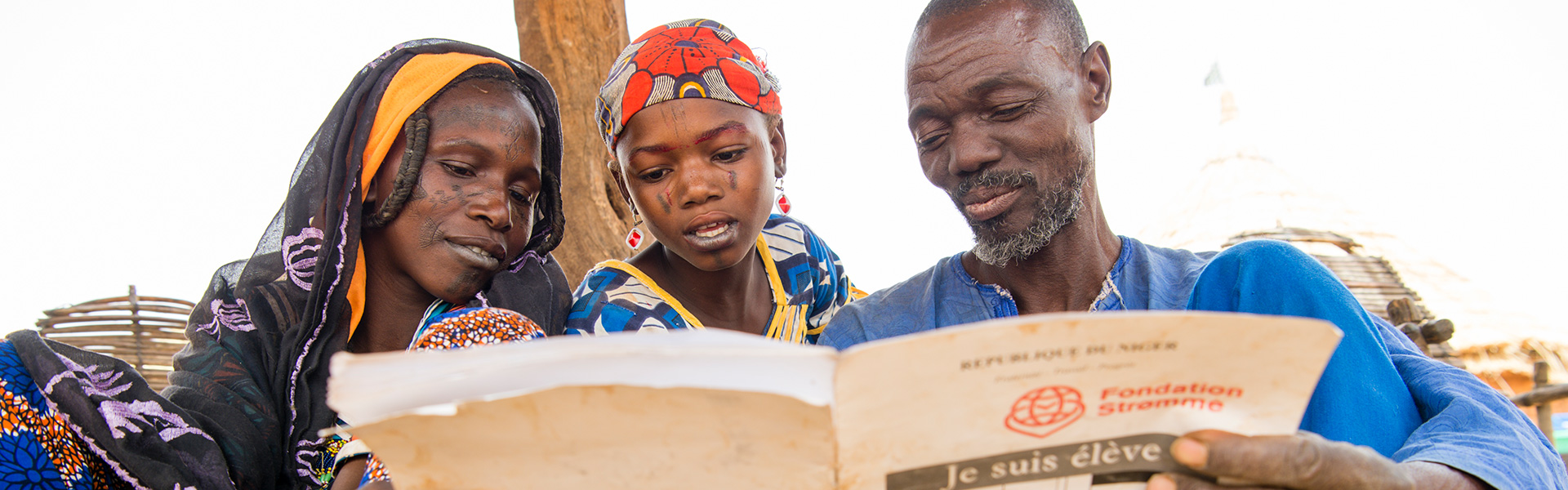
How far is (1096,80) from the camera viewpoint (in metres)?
2.23

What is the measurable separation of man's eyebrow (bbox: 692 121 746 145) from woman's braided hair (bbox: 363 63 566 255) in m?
0.49

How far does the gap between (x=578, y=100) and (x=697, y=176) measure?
1.94 metres

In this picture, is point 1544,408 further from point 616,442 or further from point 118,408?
point 118,408

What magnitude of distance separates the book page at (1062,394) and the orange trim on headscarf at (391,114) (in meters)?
1.63

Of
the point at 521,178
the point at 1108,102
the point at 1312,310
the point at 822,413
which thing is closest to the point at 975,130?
the point at 1108,102

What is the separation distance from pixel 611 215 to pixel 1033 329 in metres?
3.32

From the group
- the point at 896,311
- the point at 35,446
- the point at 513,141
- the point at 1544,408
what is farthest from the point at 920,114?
the point at 1544,408

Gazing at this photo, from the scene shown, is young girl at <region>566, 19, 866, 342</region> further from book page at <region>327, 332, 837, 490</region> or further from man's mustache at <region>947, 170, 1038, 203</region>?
book page at <region>327, 332, 837, 490</region>

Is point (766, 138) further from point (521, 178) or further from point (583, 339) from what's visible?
point (583, 339)

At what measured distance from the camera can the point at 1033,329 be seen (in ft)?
2.76

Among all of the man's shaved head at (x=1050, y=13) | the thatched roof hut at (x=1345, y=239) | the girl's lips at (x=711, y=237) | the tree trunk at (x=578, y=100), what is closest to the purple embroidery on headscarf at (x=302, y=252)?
the girl's lips at (x=711, y=237)

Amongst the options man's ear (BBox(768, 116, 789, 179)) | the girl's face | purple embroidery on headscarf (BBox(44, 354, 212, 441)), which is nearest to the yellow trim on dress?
man's ear (BBox(768, 116, 789, 179))

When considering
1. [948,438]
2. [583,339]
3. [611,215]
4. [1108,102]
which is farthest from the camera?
[611,215]

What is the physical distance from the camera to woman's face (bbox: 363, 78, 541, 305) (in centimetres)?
208
